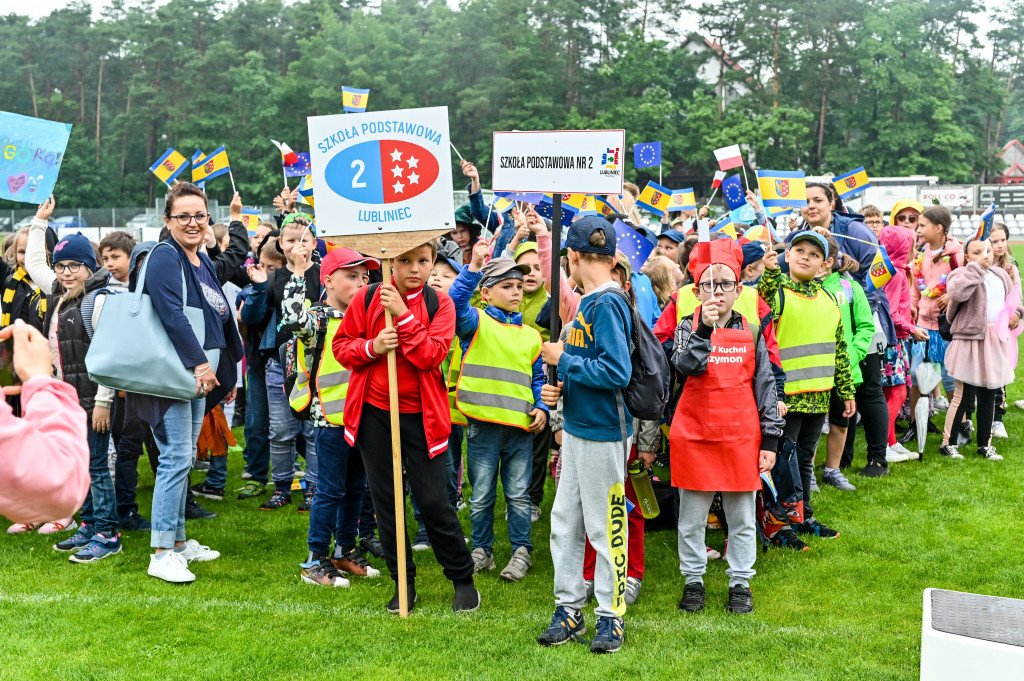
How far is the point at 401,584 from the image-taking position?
5.15 m

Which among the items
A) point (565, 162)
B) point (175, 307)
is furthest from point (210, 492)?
point (565, 162)

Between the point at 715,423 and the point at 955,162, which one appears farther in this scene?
the point at 955,162

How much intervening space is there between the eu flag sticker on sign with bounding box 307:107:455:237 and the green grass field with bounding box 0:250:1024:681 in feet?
7.20

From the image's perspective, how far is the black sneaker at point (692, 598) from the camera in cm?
527

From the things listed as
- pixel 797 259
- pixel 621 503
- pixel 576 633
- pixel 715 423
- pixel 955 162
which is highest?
pixel 955 162

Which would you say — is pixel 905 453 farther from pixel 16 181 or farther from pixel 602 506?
pixel 16 181

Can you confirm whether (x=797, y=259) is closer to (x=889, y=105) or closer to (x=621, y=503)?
(x=621, y=503)

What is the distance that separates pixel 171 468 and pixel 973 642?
4.52 metres

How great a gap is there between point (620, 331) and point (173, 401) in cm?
293

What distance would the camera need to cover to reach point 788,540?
255 inches

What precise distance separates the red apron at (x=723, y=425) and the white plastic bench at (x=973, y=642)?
4.21 ft

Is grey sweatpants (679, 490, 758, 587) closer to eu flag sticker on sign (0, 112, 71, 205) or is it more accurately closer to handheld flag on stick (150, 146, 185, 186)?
eu flag sticker on sign (0, 112, 71, 205)

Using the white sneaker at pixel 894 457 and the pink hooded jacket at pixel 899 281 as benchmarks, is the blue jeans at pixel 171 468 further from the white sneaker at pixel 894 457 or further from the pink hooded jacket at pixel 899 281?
the pink hooded jacket at pixel 899 281

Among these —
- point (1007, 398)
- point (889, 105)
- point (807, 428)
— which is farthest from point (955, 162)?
point (807, 428)
